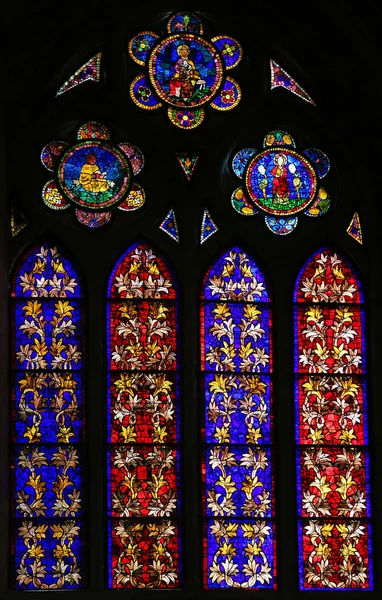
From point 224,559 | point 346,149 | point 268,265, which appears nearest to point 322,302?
point 268,265

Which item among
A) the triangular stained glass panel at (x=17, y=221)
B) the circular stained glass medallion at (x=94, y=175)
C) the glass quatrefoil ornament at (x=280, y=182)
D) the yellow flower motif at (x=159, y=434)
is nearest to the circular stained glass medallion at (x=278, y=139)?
the glass quatrefoil ornament at (x=280, y=182)

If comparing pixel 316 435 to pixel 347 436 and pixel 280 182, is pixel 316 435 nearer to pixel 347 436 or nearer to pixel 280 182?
pixel 347 436

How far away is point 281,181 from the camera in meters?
11.3

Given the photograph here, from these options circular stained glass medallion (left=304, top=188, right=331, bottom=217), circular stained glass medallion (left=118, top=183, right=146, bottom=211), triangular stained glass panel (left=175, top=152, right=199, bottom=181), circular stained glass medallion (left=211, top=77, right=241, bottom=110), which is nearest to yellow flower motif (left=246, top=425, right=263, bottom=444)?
circular stained glass medallion (left=304, top=188, right=331, bottom=217)

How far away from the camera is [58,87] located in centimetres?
1127

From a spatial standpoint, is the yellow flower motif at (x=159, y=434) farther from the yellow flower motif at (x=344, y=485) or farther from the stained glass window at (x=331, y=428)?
the yellow flower motif at (x=344, y=485)

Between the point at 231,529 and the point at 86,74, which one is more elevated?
the point at 86,74

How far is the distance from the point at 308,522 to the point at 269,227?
6.51ft

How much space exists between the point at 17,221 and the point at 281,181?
71.1 inches

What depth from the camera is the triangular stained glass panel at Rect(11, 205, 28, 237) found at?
430 inches

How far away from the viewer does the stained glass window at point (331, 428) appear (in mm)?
10578

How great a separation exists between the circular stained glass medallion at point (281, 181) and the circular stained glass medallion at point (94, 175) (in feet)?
2.82

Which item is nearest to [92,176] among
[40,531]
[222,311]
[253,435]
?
[222,311]
